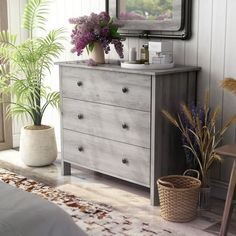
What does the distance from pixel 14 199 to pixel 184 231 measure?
4.83 feet

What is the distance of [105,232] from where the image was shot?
298 cm

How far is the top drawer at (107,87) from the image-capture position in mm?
3346

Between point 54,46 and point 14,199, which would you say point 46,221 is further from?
point 54,46

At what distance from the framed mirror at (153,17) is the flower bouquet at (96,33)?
138 mm

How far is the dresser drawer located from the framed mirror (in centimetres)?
68

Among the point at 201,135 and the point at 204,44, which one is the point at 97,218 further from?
the point at 204,44

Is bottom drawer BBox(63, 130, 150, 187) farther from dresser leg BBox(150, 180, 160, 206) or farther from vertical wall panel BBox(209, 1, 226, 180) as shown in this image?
vertical wall panel BBox(209, 1, 226, 180)

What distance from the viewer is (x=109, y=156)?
3.67 metres

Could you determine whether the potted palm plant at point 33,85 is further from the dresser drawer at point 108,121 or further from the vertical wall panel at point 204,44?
the vertical wall panel at point 204,44

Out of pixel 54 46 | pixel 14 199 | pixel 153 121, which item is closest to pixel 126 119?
pixel 153 121

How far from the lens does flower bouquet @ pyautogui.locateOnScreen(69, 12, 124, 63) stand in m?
3.70

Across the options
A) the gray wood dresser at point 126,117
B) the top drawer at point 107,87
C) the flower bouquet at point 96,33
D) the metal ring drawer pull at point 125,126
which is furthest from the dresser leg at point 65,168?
the flower bouquet at point 96,33

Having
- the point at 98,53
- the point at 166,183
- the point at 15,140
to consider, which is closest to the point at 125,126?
the point at 166,183

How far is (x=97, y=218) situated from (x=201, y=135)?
0.87 metres
